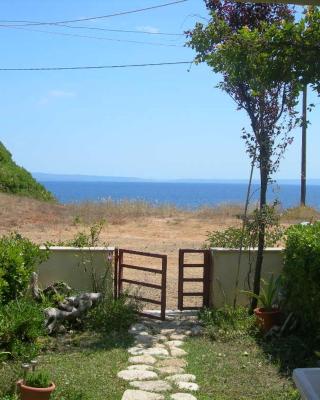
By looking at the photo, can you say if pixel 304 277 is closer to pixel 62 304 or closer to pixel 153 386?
pixel 153 386

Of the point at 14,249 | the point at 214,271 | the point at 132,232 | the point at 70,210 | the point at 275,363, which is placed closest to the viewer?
the point at 275,363

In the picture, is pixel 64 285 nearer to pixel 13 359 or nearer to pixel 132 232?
pixel 13 359

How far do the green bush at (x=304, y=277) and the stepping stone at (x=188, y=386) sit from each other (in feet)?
5.50

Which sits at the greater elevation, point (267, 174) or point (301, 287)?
point (267, 174)

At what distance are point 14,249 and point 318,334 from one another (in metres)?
3.31

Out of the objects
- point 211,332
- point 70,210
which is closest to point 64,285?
point 211,332

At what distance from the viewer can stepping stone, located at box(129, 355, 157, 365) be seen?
6156 millimetres

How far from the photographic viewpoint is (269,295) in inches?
299

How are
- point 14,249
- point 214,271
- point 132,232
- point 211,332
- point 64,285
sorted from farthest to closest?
point 132,232
point 214,271
point 64,285
point 211,332
point 14,249

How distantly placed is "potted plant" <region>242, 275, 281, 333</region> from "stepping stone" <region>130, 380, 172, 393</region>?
81.5 inches

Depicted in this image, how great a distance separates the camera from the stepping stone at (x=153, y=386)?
17.6ft

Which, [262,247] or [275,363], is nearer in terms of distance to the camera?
[275,363]

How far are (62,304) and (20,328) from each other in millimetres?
1260

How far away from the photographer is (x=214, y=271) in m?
8.28
